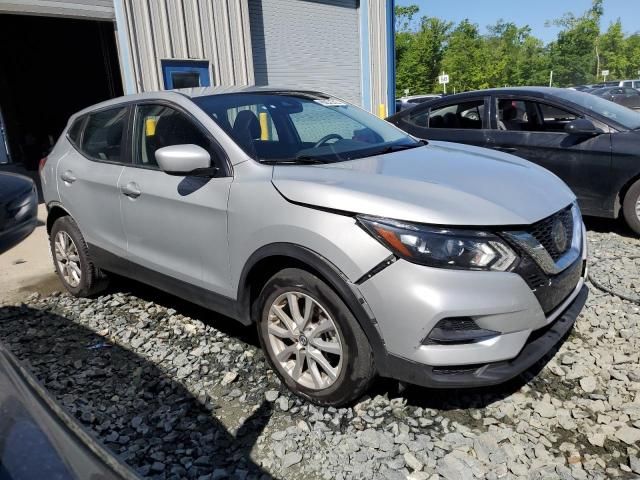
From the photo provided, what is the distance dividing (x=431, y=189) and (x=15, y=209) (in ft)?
5.84

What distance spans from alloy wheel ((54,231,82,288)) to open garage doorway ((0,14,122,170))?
1057 centimetres

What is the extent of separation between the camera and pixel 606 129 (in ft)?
17.4

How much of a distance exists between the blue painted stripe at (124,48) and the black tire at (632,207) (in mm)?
7303

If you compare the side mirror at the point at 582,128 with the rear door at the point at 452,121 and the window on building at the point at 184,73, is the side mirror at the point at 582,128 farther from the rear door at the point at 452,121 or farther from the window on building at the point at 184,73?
the window on building at the point at 184,73

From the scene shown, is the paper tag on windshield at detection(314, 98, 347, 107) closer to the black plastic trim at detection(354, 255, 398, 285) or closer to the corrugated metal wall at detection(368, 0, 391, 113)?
the black plastic trim at detection(354, 255, 398, 285)

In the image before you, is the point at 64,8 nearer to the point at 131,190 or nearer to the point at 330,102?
the point at 131,190

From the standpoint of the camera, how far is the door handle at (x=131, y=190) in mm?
3570

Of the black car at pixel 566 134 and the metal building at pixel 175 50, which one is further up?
the metal building at pixel 175 50

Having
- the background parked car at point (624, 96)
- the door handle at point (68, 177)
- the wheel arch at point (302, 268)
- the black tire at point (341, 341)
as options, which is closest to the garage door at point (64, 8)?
the door handle at point (68, 177)

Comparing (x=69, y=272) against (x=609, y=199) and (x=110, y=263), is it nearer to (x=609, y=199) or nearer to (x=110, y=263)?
(x=110, y=263)

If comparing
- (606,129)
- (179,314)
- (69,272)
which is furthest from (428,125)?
(69,272)

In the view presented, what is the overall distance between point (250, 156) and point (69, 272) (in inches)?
99.1

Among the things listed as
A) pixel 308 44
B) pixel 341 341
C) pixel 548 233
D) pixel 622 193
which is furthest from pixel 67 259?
pixel 308 44

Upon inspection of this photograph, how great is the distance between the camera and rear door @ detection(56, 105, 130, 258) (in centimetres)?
385
